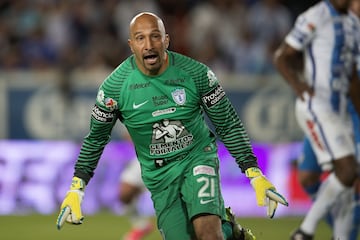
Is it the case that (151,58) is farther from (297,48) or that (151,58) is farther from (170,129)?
(297,48)

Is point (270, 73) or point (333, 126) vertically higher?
point (270, 73)

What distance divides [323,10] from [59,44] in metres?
7.45

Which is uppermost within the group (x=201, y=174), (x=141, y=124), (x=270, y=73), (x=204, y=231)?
(x=270, y=73)

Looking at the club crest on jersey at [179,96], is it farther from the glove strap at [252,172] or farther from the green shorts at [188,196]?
the glove strap at [252,172]

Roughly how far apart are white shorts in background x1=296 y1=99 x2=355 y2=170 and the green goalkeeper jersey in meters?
1.89

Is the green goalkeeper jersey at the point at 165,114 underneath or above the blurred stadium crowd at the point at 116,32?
underneath

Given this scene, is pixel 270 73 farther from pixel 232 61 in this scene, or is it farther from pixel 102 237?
pixel 102 237

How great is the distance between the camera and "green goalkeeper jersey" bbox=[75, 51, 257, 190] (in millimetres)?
6762

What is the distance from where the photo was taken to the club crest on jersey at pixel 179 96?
22.2ft

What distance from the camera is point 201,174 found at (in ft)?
22.3

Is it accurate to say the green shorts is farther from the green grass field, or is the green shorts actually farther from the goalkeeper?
the green grass field

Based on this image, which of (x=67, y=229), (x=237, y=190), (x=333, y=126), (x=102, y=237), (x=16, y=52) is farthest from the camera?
(x=16, y=52)

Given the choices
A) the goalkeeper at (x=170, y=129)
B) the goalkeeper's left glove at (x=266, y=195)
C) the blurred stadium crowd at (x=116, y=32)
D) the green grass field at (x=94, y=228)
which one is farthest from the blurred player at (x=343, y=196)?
the blurred stadium crowd at (x=116, y=32)

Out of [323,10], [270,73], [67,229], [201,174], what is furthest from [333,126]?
[270,73]
